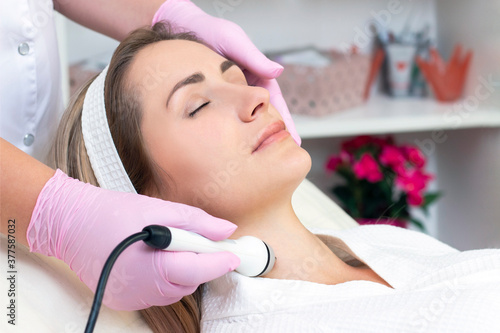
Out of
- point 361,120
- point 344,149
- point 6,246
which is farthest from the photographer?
point 344,149

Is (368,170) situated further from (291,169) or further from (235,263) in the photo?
(235,263)

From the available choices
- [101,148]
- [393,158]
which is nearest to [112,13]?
[101,148]

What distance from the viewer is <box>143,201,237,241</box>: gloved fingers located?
829mm

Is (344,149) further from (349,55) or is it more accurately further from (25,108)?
(25,108)

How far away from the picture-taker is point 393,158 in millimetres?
2295

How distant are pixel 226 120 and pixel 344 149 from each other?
1473 mm

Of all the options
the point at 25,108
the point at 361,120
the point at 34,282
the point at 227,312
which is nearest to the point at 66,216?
the point at 34,282

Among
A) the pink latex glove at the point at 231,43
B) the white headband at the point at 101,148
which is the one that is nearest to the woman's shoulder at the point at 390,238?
the pink latex glove at the point at 231,43

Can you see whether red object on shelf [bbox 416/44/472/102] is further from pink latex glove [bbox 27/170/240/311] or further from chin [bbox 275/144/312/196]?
pink latex glove [bbox 27/170/240/311]

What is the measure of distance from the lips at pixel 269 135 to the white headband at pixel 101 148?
0.80 ft

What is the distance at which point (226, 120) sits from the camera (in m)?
1.00

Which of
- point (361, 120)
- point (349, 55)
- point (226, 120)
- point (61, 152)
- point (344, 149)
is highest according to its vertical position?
point (226, 120)

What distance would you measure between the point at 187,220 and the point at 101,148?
1.01ft

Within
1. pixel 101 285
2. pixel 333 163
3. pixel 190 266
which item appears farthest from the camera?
pixel 333 163
